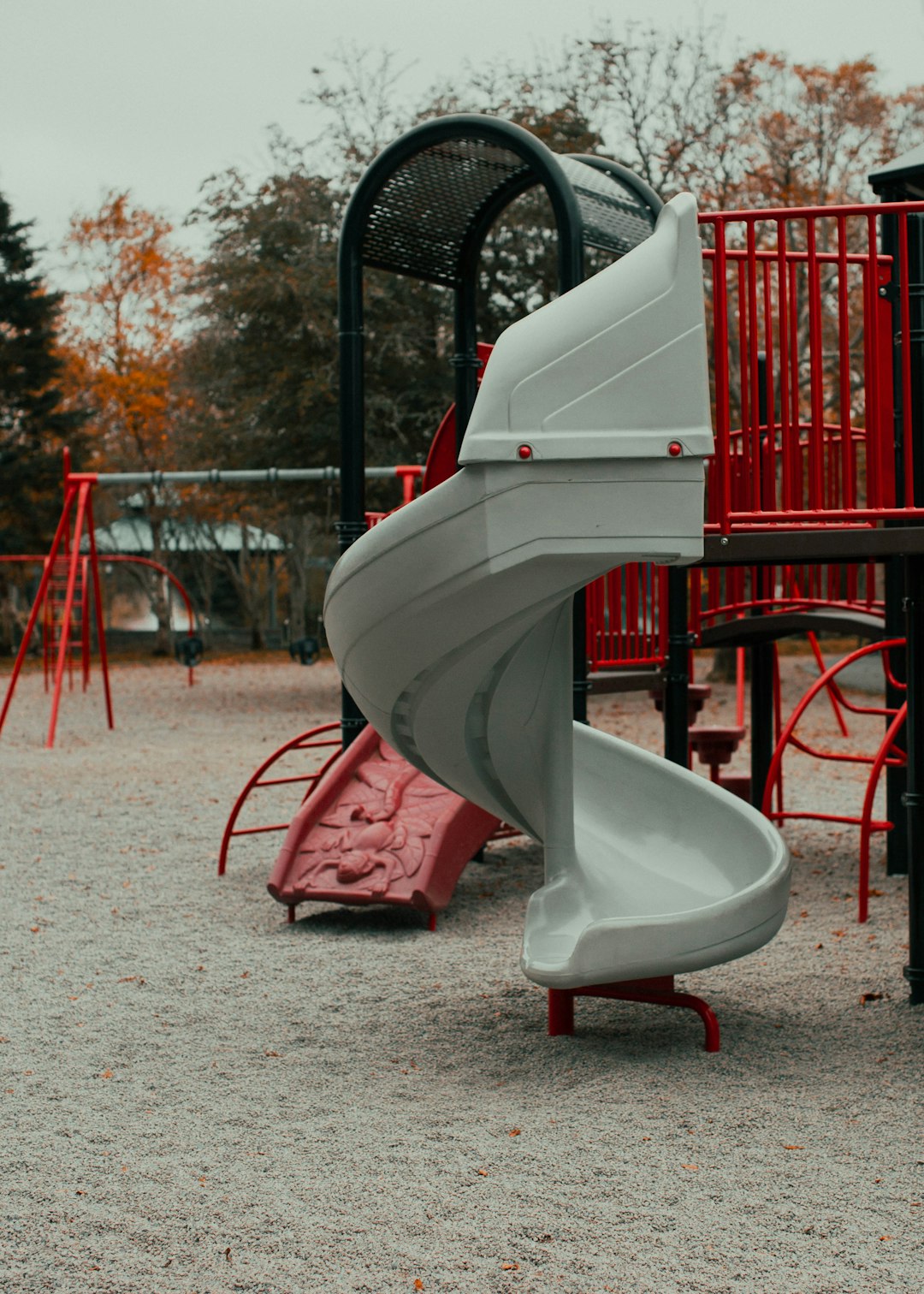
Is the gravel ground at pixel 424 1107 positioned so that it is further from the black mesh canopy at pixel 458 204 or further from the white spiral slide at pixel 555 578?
the black mesh canopy at pixel 458 204

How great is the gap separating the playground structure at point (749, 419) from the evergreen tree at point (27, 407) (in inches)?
957

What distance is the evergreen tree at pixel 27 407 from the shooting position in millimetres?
29484

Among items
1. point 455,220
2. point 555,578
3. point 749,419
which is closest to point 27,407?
point 455,220

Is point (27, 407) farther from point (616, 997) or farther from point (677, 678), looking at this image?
point (616, 997)

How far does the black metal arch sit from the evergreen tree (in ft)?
80.9

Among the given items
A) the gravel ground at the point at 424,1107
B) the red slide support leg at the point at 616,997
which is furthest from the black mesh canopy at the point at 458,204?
the red slide support leg at the point at 616,997

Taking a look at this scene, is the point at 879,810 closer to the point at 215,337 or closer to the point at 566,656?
the point at 566,656

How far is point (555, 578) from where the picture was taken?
3.33 meters

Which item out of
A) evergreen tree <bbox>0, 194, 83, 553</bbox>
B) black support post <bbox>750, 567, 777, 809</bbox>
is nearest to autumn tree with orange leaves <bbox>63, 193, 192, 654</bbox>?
evergreen tree <bbox>0, 194, 83, 553</bbox>

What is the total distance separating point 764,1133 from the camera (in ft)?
10.6

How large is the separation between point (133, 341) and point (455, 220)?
85.3ft

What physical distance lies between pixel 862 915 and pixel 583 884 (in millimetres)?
2043

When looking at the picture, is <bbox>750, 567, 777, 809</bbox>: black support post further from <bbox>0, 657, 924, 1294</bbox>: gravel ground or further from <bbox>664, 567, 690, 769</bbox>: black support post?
<bbox>0, 657, 924, 1294</bbox>: gravel ground

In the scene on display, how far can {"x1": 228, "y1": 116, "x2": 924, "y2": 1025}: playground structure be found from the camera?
3906mm
